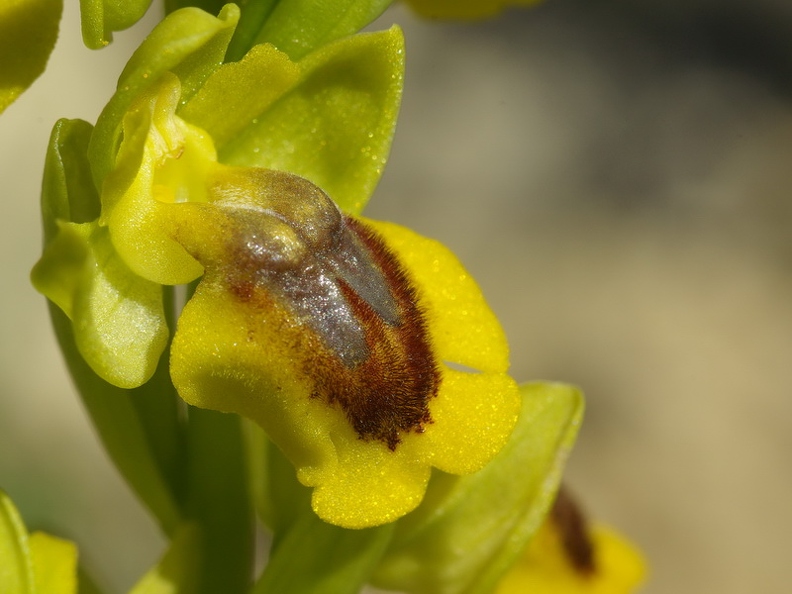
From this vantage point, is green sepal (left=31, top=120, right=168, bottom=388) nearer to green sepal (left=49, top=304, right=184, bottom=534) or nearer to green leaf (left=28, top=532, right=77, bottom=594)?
green sepal (left=49, top=304, right=184, bottom=534)

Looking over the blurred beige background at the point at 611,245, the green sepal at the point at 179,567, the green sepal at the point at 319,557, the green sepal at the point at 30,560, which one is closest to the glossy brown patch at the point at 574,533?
the green sepal at the point at 319,557

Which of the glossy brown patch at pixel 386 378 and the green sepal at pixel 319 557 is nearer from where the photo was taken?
the glossy brown patch at pixel 386 378

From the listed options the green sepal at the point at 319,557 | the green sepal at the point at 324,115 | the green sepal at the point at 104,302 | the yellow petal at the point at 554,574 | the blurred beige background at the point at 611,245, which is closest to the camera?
the green sepal at the point at 104,302

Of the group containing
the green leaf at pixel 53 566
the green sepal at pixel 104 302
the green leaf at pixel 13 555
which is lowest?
the green leaf at pixel 53 566

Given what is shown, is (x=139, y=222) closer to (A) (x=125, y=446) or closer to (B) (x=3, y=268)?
(A) (x=125, y=446)

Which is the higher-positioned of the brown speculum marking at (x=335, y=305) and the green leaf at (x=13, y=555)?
the brown speculum marking at (x=335, y=305)

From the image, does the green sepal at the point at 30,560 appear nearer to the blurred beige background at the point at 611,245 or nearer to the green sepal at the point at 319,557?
the green sepal at the point at 319,557

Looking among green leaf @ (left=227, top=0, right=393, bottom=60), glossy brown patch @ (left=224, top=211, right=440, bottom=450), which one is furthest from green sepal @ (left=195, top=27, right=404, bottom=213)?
glossy brown patch @ (left=224, top=211, right=440, bottom=450)
